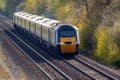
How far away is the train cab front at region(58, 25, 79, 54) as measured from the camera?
97.8 feet

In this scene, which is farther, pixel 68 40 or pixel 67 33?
pixel 67 33

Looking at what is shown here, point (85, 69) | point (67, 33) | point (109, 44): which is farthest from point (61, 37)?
point (85, 69)

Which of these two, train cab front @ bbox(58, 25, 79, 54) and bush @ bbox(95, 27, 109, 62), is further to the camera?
train cab front @ bbox(58, 25, 79, 54)

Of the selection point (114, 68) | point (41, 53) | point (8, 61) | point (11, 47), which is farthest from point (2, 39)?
point (114, 68)

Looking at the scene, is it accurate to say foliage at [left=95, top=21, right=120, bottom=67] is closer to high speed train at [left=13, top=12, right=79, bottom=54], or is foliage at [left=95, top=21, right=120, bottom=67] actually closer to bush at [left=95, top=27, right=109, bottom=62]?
bush at [left=95, top=27, right=109, bottom=62]

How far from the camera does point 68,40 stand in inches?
1176

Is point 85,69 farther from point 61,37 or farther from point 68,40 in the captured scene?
point 61,37

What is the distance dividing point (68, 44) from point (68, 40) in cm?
35

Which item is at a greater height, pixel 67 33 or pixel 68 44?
pixel 67 33

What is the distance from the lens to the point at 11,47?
3756 cm

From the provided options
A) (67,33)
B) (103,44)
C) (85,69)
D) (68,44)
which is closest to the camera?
(85,69)

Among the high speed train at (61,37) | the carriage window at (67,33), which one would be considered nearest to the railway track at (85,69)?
the high speed train at (61,37)

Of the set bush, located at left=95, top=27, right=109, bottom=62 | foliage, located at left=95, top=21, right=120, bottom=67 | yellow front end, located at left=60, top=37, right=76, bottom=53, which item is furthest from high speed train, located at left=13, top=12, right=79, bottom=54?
bush, located at left=95, top=27, right=109, bottom=62

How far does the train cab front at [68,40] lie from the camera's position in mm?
29812
